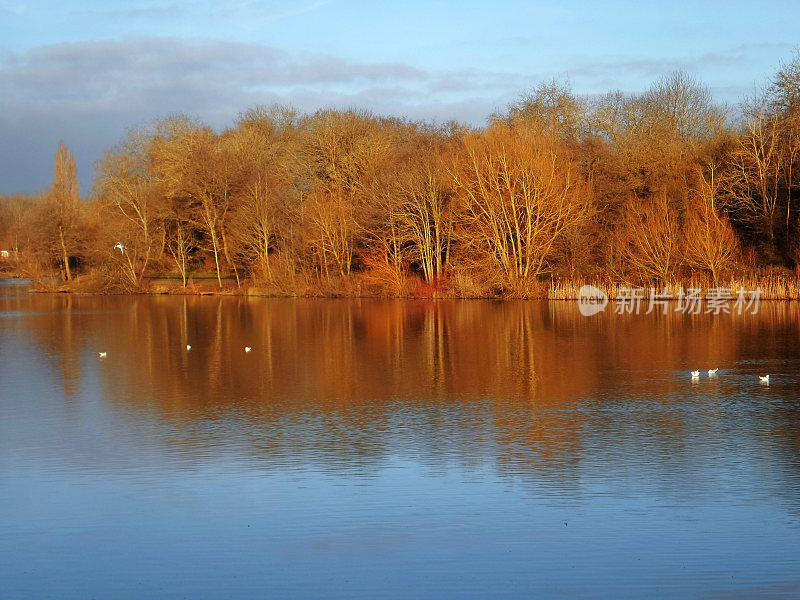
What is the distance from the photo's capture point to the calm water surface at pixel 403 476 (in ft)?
21.3

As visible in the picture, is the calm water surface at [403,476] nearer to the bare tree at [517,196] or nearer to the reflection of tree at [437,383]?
the reflection of tree at [437,383]

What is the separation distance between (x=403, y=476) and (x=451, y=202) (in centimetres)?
3419

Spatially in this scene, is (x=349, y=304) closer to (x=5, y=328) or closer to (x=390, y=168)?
(x=390, y=168)

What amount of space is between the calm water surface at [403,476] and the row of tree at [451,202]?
20499 mm

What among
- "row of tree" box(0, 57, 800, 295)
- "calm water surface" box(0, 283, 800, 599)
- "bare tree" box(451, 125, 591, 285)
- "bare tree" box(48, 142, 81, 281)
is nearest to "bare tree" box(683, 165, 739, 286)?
"row of tree" box(0, 57, 800, 295)

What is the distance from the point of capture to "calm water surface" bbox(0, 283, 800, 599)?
648cm

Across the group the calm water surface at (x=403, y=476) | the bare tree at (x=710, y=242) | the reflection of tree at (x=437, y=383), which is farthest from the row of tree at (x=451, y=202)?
the calm water surface at (x=403, y=476)

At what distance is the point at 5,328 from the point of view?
2930 cm

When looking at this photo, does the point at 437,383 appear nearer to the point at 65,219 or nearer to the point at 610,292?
the point at 610,292

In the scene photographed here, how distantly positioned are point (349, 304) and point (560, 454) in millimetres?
30625

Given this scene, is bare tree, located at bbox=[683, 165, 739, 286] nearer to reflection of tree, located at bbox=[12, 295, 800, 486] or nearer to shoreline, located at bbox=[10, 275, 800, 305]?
shoreline, located at bbox=[10, 275, 800, 305]

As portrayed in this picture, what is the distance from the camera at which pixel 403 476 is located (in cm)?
912

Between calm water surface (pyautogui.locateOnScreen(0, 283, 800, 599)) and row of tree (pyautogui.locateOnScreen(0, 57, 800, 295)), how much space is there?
20499 millimetres

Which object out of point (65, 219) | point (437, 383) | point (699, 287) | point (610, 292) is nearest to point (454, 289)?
point (610, 292)
